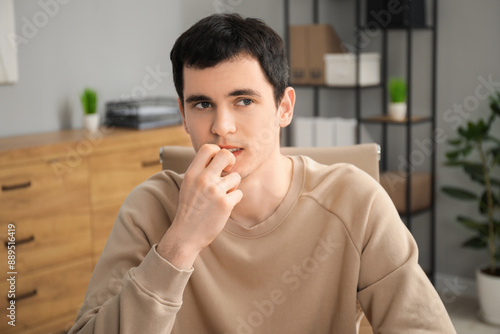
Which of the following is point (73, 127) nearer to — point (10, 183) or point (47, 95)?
point (47, 95)

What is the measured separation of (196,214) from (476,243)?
8.11 feet

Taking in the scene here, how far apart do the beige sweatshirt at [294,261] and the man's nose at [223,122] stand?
0.24 meters

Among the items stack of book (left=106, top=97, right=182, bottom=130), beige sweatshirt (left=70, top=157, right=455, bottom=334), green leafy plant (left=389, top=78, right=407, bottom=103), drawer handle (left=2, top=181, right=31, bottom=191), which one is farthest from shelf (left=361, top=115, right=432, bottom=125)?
beige sweatshirt (left=70, top=157, right=455, bottom=334)

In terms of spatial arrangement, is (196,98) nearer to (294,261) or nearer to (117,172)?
(294,261)

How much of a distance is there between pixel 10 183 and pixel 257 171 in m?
1.64

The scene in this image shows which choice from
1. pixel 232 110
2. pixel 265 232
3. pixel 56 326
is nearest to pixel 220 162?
pixel 232 110

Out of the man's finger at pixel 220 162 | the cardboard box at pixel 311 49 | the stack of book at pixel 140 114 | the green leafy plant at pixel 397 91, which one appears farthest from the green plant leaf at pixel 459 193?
the man's finger at pixel 220 162

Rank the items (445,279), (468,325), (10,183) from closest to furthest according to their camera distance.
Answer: (10,183), (468,325), (445,279)

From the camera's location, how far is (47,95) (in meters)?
3.29

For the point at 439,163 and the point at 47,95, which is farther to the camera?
the point at 439,163

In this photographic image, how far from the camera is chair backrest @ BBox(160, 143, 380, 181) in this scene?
A: 5.55ft

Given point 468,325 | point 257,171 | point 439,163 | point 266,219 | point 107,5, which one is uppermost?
point 107,5

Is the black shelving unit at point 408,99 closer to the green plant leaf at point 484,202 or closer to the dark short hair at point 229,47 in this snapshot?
the green plant leaf at point 484,202

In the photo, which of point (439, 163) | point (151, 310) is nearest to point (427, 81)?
point (439, 163)
